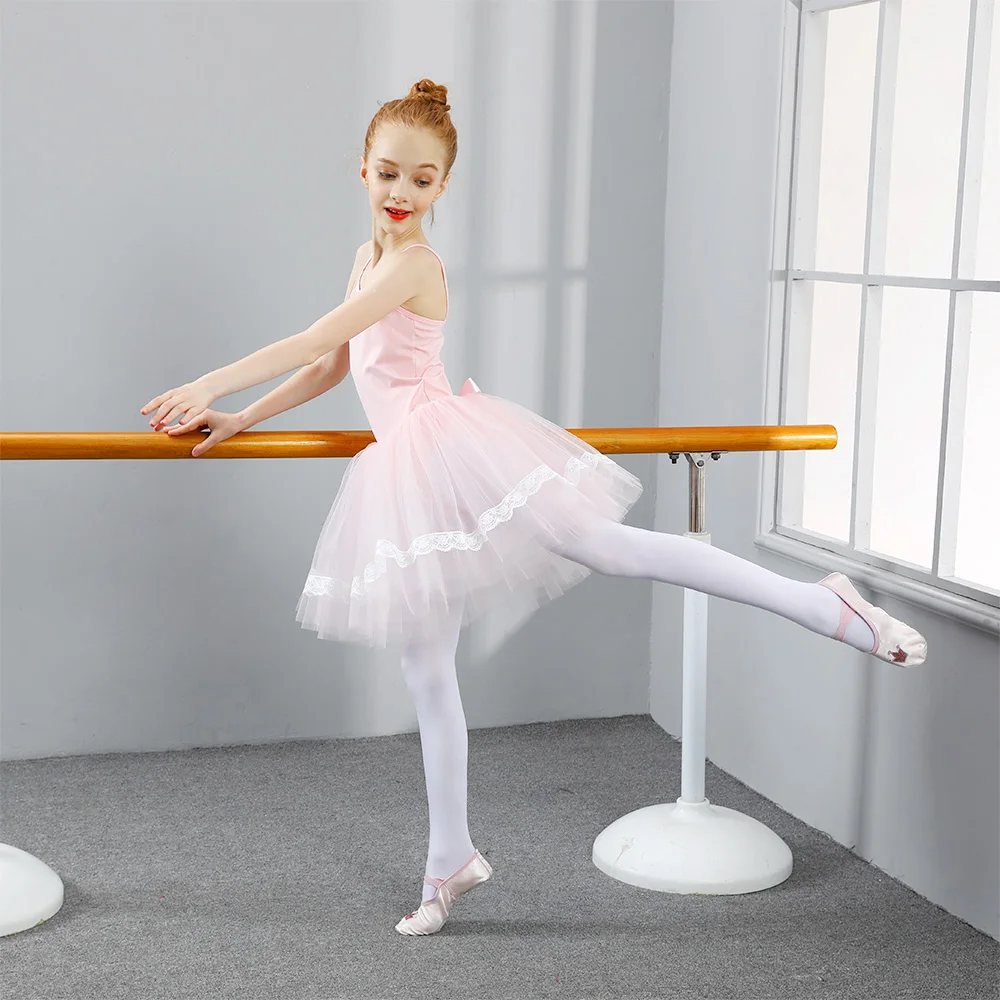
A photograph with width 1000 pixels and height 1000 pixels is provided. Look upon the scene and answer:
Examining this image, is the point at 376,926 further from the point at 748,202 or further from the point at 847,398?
the point at 748,202

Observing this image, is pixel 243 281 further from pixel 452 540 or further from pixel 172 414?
pixel 452 540

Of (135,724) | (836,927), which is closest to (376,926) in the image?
(836,927)

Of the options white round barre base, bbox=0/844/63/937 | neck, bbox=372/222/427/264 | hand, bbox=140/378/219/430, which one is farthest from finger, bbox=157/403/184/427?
white round barre base, bbox=0/844/63/937

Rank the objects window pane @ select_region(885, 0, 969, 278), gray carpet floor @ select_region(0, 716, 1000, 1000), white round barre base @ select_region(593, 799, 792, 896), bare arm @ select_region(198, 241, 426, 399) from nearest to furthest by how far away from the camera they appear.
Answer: bare arm @ select_region(198, 241, 426, 399) → gray carpet floor @ select_region(0, 716, 1000, 1000) → white round barre base @ select_region(593, 799, 792, 896) → window pane @ select_region(885, 0, 969, 278)

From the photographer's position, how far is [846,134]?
9.76 ft

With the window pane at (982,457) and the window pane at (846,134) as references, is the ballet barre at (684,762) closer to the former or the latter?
the window pane at (982,457)

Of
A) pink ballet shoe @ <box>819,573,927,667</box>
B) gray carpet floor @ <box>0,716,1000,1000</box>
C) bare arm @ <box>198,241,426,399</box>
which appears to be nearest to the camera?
bare arm @ <box>198,241,426,399</box>

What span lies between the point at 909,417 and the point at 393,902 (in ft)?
4.73

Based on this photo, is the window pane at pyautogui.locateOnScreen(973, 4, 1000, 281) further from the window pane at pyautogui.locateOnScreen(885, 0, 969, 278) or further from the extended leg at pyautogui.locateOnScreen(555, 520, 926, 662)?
the extended leg at pyautogui.locateOnScreen(555, 520, 926, 662)

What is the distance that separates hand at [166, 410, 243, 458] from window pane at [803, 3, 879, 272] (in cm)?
146

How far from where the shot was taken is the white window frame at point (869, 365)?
2445mm

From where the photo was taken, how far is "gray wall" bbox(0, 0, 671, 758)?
10.6 feet

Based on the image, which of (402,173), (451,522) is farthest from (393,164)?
(451,522)

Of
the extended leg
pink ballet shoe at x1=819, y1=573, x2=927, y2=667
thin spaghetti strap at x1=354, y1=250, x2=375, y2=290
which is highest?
thin spaghetti strap at x1=354, y1=250, x2=375, y2=290
